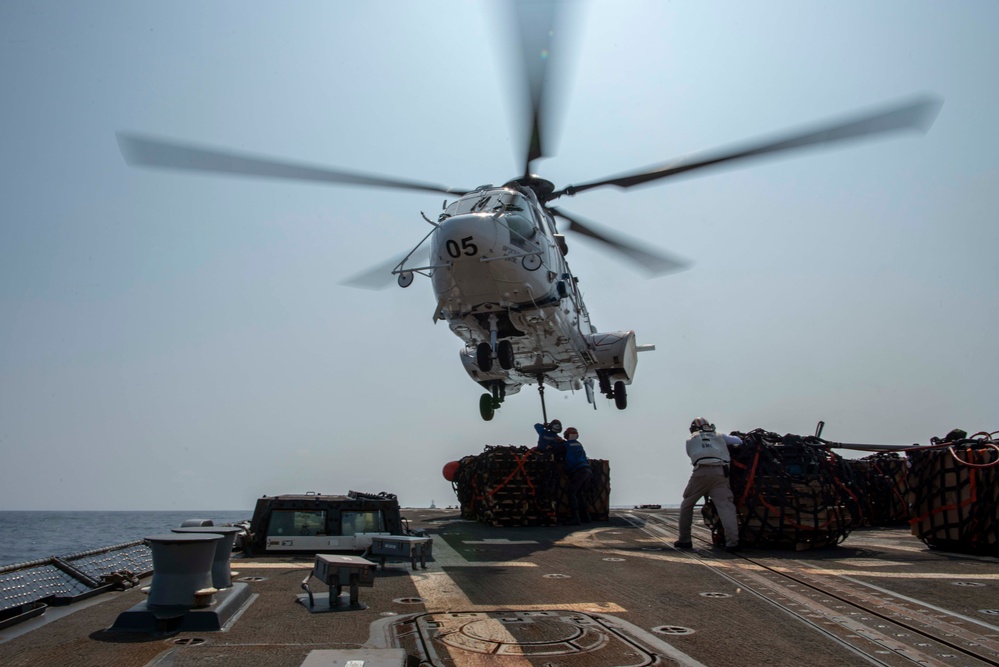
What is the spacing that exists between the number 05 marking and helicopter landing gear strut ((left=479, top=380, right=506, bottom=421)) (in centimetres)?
809

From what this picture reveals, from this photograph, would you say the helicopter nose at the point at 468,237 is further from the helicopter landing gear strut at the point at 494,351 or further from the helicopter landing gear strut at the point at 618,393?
the helicopter landing gear strut at the point at 618,393

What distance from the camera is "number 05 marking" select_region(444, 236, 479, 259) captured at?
1377 centimetres

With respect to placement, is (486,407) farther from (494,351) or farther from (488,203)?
(488,203)

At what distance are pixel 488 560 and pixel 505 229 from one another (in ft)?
26.0

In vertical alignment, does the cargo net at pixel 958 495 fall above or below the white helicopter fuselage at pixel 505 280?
below

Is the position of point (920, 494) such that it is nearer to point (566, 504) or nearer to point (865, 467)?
point (865, 467)

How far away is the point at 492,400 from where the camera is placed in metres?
21.8

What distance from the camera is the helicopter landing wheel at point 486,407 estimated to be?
21.9 m

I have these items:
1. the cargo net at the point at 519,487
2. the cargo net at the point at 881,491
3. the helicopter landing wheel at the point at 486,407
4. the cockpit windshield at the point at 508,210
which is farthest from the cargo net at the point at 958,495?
the helicopter landing wheel at the point at 486,407

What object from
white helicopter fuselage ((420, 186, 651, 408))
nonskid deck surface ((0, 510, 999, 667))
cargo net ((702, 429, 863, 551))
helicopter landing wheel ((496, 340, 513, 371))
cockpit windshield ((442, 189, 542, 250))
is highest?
cockpit windshield ((442, 189, 542, 250))

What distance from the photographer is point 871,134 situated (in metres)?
10.8

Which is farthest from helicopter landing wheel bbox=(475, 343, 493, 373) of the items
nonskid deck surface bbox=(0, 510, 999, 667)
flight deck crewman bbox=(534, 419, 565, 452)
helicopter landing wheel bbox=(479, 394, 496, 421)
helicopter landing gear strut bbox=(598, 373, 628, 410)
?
nonskid deck surface bbox=(0, 510, 999, 667)

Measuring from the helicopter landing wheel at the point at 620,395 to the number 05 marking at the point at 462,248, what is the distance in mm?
10207

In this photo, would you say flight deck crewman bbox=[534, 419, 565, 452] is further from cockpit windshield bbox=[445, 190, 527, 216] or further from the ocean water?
the ocean water
